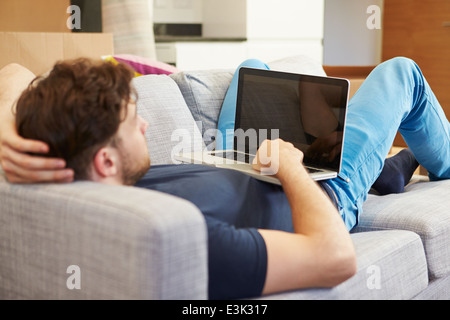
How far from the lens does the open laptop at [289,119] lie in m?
1.34

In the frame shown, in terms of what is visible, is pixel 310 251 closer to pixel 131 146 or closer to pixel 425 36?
pixel 131 146

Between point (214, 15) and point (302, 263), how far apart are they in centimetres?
307

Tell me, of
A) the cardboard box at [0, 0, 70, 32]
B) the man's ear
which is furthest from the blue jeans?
the cardboard box at [0, 0, 70, 32]

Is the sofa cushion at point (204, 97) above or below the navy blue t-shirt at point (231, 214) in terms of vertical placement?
above

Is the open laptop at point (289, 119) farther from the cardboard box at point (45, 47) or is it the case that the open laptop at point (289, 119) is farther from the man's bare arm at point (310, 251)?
the cardboard box at point (45, 47)

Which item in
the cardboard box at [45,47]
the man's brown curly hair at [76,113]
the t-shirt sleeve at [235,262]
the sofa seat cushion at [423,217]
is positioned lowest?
the sofa seat cushion at [423,217]

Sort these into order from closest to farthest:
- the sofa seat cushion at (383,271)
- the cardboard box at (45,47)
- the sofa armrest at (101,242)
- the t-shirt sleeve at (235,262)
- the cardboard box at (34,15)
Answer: the sofa armrest at (101,242) < the t-shirt sleeve at (235,262) < the sofa seat cushion at (383,271) < the cardboard box at (45,47) < the cardboard box at (34,15)

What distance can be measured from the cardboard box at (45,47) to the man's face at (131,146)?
46.0 inches

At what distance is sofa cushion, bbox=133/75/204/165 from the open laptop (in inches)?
2.8

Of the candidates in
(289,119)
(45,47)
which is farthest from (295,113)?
(45,47)

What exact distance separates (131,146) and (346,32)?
405 centimetres

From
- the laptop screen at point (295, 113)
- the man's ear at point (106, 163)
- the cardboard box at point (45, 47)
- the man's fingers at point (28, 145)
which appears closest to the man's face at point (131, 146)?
the man's ear at point (106, 163)

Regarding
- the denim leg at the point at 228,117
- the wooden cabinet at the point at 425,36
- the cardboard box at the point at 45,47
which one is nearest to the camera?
the denim leg at the point at 228,117

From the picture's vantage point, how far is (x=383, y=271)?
3.94ft
